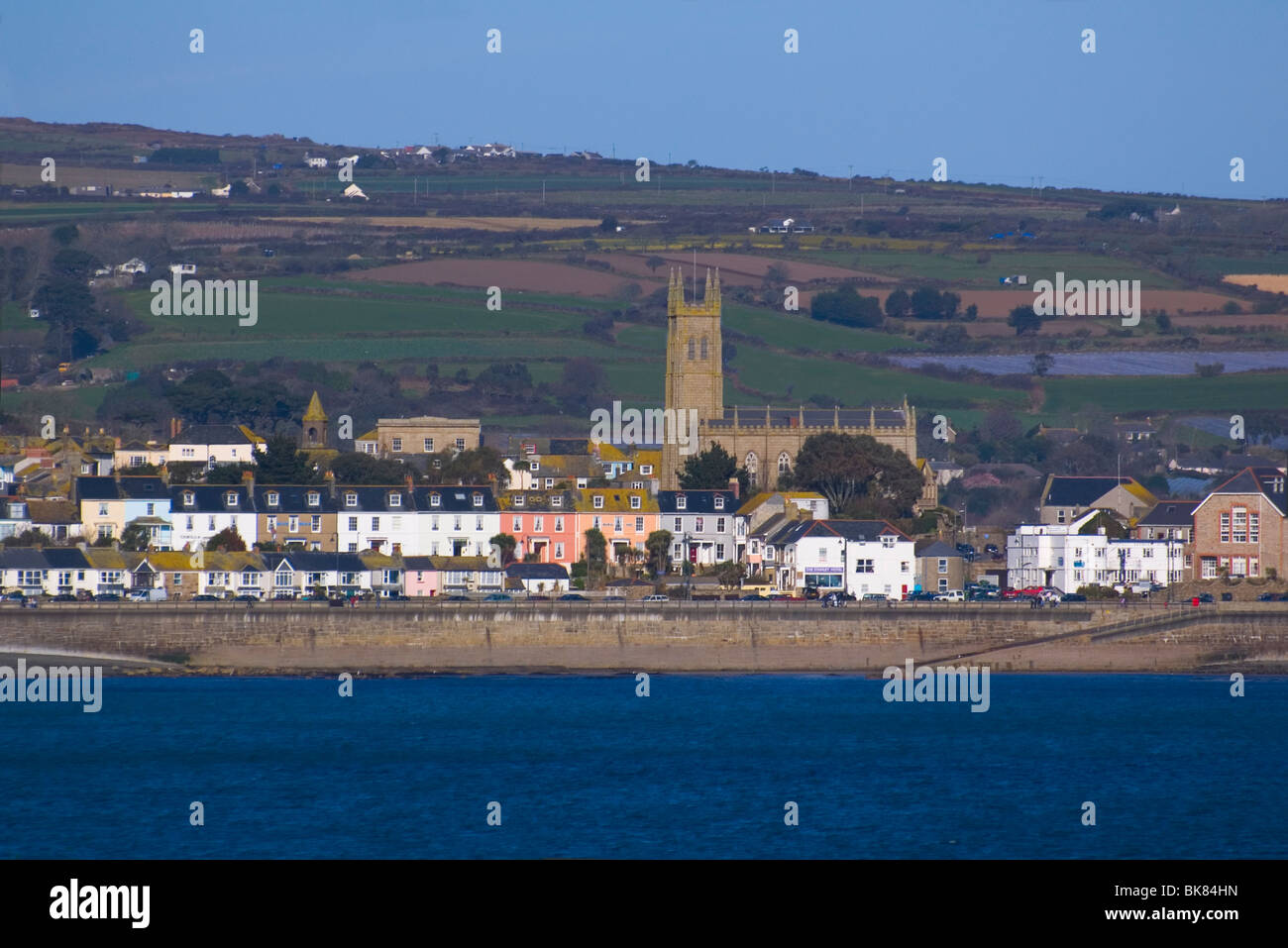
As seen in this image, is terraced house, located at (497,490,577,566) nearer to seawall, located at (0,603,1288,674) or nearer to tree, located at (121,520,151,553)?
tree, located at (121,520,151,553)

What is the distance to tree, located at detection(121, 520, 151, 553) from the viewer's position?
6738 centimetres

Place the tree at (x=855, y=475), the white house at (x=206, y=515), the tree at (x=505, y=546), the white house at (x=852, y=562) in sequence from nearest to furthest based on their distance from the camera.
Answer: the white house at (x=852, y=562), the tree at (x=505, y=546), the white house at (x=206, y=515), the tree at (x=855, y=475)

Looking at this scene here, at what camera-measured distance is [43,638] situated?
2184 inches

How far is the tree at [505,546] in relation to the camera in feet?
226

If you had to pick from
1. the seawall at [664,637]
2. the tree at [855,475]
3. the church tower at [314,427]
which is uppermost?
the church tower at [314,427]

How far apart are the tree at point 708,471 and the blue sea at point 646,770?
73.9 feet

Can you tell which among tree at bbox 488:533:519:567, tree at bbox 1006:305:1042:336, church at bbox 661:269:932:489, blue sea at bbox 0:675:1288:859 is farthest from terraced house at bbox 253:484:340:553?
tree at bbox 1006:305:1042:336

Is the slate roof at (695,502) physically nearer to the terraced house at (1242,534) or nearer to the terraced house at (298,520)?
the terraced house at (298,520)

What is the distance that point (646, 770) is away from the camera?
135ft

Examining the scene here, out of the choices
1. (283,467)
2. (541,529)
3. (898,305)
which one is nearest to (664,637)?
(541,529)

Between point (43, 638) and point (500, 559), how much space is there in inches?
682

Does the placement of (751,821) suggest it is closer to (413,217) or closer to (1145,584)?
(1145,584)

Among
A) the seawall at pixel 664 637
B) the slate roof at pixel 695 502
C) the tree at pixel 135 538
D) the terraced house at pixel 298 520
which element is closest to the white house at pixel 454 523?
the terraced house at pixel 298 520
